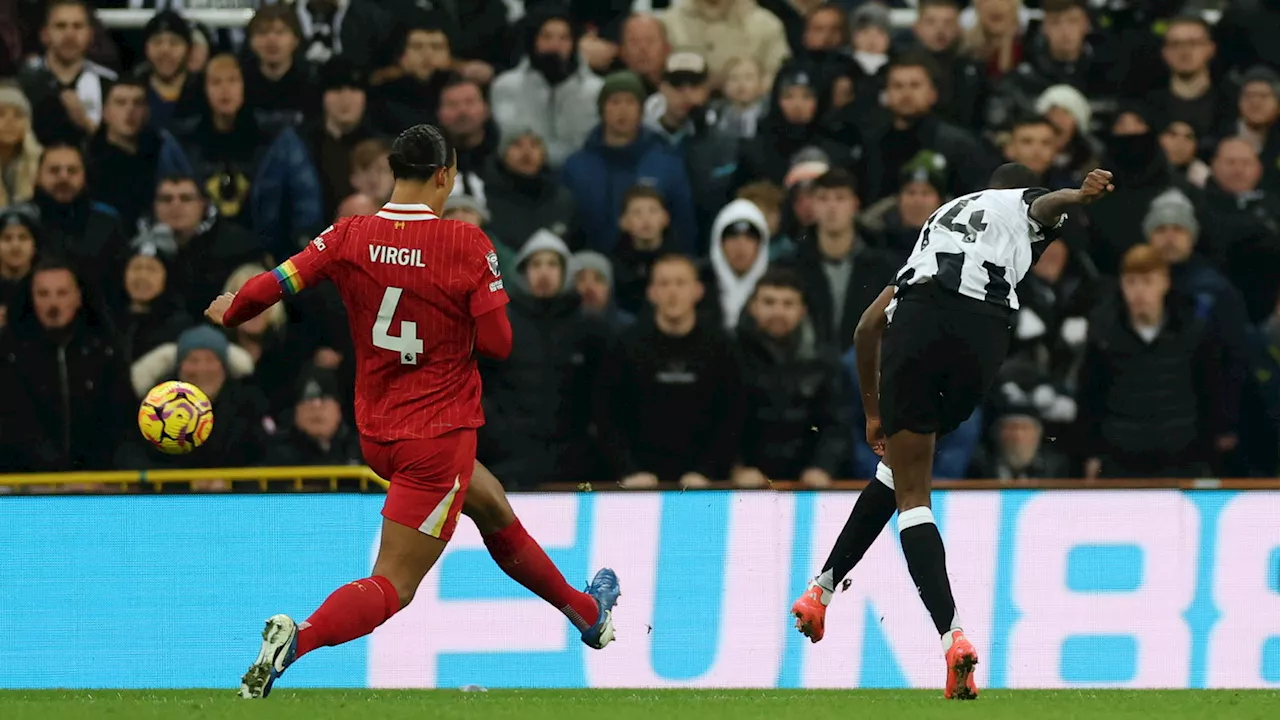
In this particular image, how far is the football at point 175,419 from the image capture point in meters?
7.59

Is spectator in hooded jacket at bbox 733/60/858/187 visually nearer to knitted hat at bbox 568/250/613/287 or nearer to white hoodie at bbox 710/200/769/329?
white hoodie at bbox 710/200/769/329

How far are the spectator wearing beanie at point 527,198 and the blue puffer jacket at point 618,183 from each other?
133mm

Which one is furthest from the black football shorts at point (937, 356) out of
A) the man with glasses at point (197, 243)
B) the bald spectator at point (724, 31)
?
the bald spectator at point (724, 31)

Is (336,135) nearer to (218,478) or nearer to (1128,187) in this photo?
(218,478)

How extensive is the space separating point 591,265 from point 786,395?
137cm

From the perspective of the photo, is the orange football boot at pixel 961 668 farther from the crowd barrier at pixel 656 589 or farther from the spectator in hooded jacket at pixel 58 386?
the spectator in hooded jacket at pixel 58 386

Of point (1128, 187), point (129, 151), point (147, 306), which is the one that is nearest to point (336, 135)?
point (129, 151)

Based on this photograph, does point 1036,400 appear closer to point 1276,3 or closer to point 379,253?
point 1276,3

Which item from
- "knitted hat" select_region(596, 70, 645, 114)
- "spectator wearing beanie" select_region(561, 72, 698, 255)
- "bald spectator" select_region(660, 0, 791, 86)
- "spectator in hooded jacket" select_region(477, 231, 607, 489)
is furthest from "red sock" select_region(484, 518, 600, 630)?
"bald spectator" select_region(660, 0, 791, 86)

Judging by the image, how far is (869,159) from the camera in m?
11.8

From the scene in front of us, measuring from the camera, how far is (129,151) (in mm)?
11680

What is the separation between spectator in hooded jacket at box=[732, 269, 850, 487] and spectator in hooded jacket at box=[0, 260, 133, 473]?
355cm

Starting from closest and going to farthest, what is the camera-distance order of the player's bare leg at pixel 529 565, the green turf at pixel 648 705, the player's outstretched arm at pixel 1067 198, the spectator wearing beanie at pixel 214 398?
the green turf at pixel 648 705
the player's outstretched arm at pixel 1067 198
the player's bare leg at pixel 529 565
the spectator wearing beanie at pixel 214 398

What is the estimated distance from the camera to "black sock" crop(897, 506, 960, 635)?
22.7 ft
